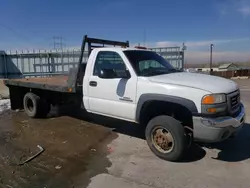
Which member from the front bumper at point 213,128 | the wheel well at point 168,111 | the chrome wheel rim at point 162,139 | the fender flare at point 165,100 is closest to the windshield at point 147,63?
the fender flare at point 165,100

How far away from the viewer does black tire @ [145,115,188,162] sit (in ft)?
13.9

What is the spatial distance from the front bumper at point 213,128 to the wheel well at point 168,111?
457mm

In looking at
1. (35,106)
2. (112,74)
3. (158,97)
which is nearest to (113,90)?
(112,74)

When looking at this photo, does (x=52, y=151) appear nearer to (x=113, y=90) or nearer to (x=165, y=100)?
(x=113, y=90)

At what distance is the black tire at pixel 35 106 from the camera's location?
24.6ft

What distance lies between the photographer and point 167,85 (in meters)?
4.34

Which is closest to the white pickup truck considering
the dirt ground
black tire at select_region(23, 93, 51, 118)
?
the dirt ground

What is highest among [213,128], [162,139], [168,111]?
[168,111]

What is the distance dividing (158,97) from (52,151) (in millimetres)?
2400

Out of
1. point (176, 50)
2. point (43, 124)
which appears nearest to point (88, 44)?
point (43, 124)

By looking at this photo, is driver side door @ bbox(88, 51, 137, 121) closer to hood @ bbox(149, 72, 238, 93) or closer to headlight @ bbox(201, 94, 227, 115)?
hood @ bbox(149, 72, 238, 93)

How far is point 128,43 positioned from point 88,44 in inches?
67.4

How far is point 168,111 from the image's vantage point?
4656 mm

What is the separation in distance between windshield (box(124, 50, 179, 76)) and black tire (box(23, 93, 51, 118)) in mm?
3664
